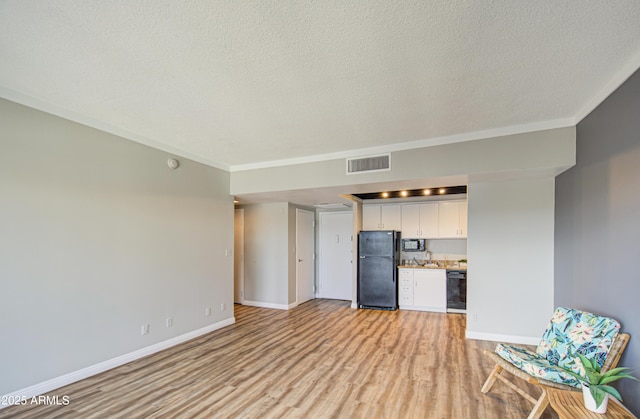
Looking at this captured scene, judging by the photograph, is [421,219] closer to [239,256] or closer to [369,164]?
[369,164]

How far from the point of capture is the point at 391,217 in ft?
20.3

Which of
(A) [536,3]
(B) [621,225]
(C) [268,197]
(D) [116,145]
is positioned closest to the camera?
(A) [536,3]

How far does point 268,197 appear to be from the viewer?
522 centimetres

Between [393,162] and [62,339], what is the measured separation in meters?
3.97

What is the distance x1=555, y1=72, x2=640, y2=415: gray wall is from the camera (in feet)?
6.58

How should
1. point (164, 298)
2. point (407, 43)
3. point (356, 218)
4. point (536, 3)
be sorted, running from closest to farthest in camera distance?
1. point (536, 3)
2. point (407, 43)
3. point (164, 298)
4. point (356, 218)

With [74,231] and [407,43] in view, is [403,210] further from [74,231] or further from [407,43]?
[74,231]

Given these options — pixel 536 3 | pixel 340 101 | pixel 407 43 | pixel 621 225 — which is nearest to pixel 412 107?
pixel 340 101

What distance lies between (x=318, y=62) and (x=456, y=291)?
4979 mm

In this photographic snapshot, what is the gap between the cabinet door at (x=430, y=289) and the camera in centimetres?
551

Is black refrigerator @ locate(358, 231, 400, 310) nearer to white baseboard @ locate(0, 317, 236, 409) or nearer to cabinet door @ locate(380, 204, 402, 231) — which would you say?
cabinet door @ locate(380, 204, 402, 231)

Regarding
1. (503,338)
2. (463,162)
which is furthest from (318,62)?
(503,338)

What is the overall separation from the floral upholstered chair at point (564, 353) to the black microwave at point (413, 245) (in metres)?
3.38

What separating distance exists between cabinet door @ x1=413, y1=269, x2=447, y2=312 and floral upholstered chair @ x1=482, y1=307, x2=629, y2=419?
2.83m
